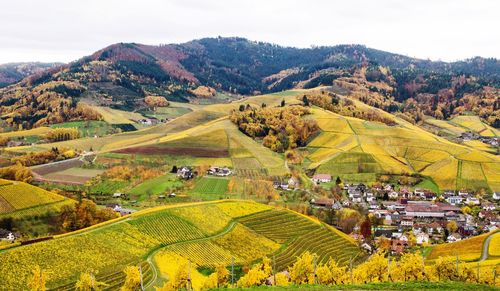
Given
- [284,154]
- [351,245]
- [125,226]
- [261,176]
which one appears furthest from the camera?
[284,154]

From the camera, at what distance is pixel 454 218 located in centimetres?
9881

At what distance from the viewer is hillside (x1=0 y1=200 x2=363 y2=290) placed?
53.7 m

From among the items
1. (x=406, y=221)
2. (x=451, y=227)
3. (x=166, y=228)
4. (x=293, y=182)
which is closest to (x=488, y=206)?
(x=451, y=227)

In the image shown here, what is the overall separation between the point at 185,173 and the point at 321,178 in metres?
32.6

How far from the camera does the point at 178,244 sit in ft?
217

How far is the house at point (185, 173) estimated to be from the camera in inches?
4537

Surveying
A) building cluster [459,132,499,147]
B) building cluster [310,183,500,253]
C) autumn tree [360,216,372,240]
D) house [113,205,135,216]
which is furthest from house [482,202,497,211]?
house [113,205,135,216]

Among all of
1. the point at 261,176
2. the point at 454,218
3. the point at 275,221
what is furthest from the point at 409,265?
the point at 261,176

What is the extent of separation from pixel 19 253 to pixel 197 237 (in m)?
23.3

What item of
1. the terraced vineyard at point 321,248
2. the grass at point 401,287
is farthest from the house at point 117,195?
the grass at point 401,287

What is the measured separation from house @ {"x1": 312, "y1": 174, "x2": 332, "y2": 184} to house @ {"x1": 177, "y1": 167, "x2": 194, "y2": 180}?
96.4 feet

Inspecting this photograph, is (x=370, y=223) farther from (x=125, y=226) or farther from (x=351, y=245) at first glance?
(x=125, y=226)

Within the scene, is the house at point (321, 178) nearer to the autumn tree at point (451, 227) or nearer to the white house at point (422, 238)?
the autumn tree at point (451, 227)

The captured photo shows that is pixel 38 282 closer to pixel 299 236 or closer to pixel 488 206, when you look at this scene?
pixel 299 236
